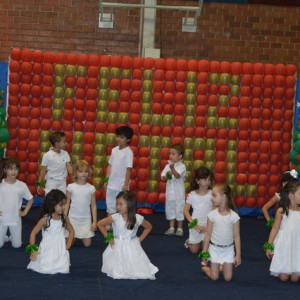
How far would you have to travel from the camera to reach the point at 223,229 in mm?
7160

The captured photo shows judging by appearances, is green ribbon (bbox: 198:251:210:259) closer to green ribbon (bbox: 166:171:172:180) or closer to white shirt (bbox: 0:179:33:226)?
white shirt (bbox: 0:179:33:226)

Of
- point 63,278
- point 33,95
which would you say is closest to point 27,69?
point 33,95

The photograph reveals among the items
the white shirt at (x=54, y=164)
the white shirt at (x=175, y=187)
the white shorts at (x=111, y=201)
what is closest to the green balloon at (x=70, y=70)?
the white shirt at (x=54, y=164)

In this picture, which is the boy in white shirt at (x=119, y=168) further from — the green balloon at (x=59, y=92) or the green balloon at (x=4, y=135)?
the green balloon at (x=59, y=92)

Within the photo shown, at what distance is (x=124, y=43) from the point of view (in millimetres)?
13078

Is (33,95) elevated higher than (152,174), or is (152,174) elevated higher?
(33,95)

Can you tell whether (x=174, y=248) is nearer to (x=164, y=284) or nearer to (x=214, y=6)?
(x=164, y=284)

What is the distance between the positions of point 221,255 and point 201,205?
156 centimetres

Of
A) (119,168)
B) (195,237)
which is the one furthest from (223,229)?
(119,168)

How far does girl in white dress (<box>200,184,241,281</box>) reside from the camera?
715 cm

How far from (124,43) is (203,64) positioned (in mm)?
2151

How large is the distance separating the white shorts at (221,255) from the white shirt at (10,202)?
8.27 ft

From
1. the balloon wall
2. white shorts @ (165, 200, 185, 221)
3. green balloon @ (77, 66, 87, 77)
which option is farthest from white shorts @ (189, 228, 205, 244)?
green balloon @ (77, 66, 87, 77)

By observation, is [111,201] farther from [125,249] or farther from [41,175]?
[125,249]
